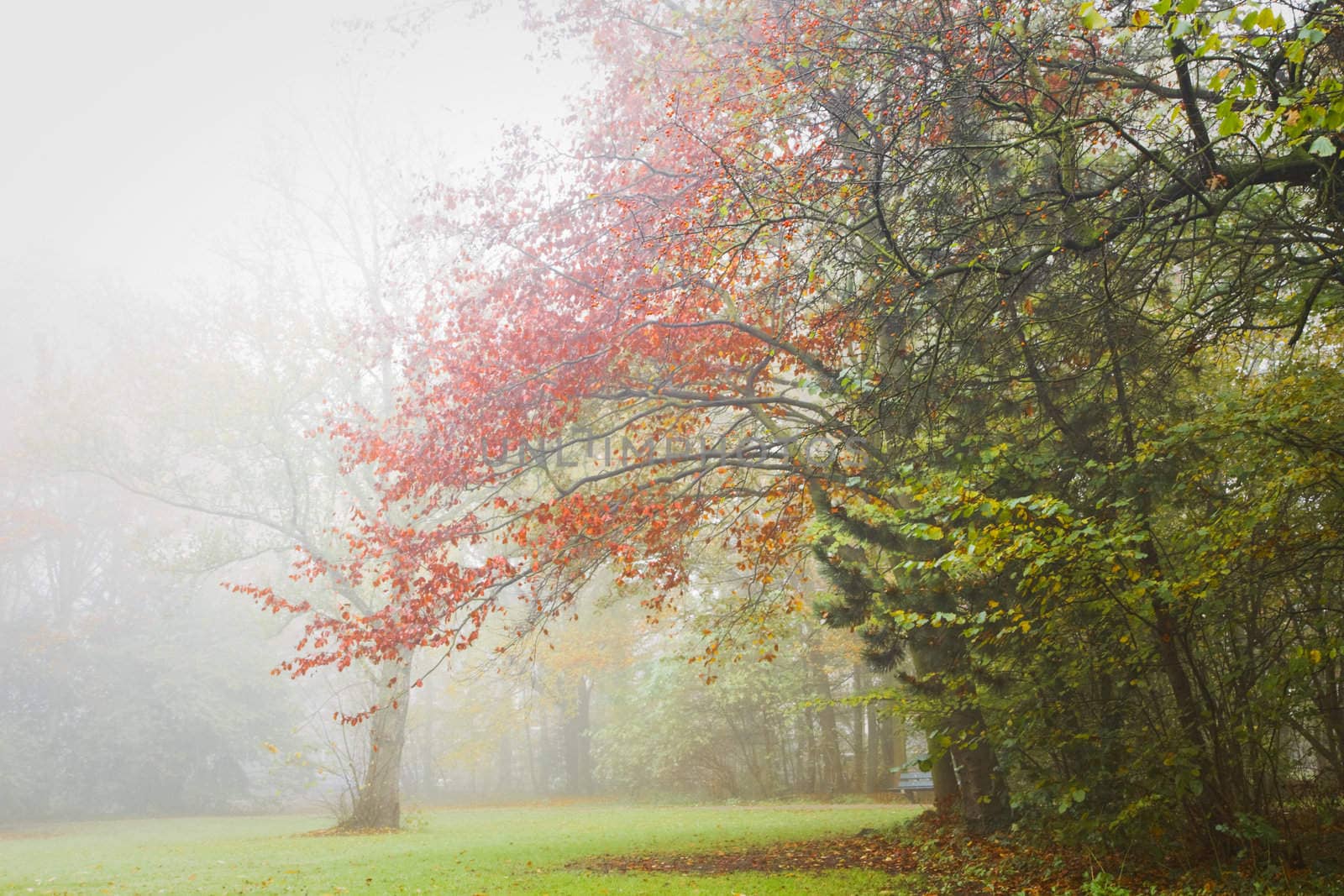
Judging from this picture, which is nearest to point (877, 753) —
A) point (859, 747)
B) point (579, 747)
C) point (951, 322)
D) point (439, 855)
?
point (859, 747)

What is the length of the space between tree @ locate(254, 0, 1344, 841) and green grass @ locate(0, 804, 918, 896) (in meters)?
2.29

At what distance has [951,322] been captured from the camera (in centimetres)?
509

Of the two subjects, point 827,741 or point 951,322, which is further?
point 827,741

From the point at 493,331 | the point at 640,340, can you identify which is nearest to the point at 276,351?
the point at 493,331

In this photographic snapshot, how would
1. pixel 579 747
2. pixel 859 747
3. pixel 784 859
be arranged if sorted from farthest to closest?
pixel 579 747 < pixel 859 747 < pixel 784 859

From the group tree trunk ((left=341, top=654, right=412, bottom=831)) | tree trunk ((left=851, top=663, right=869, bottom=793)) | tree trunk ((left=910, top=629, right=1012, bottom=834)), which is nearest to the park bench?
tree trunk ((left=851, top=663, right=869, bottom=793))

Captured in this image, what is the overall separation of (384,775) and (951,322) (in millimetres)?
15568

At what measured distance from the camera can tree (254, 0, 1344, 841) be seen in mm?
4445

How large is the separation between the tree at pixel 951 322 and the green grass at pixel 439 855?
7.50 feet

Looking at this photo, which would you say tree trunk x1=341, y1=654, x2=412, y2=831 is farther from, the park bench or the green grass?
the park bench

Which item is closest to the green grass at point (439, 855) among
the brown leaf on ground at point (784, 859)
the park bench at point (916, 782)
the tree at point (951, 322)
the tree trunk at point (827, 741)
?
the brown leaf on ground at point (784, 859)

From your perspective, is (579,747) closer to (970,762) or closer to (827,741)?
(827,741)

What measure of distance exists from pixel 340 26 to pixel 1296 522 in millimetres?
15011

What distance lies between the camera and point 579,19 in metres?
12.9
